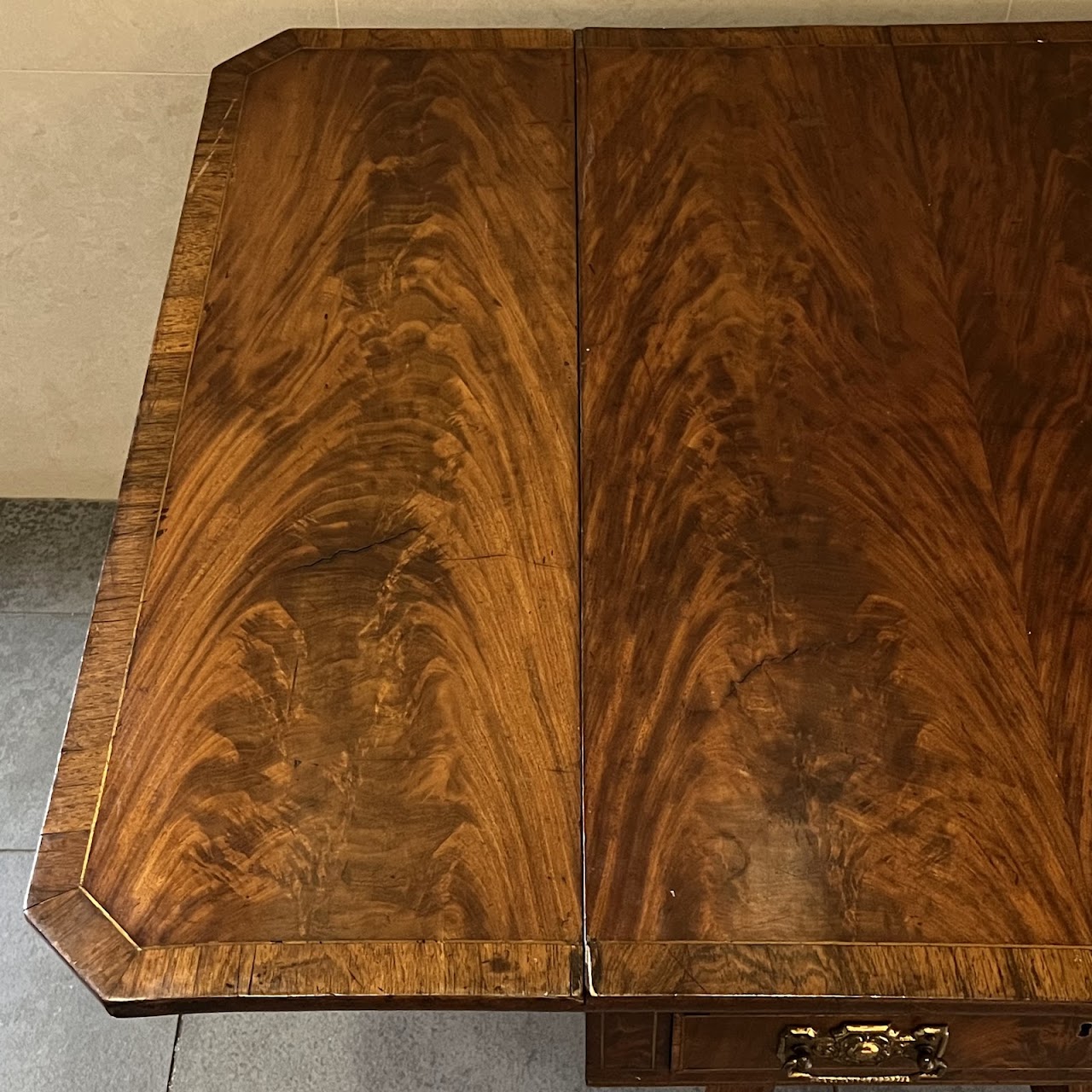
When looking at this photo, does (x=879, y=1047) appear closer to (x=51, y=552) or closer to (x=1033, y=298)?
(x=1033, y=298)

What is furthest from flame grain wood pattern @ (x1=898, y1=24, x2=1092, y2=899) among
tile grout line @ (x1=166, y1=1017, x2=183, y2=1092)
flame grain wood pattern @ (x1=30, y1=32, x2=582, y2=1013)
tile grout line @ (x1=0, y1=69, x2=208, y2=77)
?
tile grout line @ (x1=166, y1=1017, x2=183, y2=1092)

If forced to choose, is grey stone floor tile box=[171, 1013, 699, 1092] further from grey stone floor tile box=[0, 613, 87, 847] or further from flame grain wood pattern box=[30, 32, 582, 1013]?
flame grain wood pattern box=[30, 32, 582, 1013]

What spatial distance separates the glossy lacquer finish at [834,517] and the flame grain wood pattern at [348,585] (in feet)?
0.13

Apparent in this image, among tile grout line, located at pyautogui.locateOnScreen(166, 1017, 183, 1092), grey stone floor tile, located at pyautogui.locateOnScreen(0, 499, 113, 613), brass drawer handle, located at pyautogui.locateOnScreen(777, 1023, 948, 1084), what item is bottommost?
brass drawer handle, located at pyautogui.locateOnScreen(777, 1023, 948, 1084)

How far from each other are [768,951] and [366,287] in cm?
57

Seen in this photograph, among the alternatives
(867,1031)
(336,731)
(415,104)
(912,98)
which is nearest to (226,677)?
(336,731)

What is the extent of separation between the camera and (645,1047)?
30.0 inches

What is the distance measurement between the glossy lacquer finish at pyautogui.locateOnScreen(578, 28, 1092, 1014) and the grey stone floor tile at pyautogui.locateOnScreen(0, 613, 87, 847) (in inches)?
39.9

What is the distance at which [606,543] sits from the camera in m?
0.76

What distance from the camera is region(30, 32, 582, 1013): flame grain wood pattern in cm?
62

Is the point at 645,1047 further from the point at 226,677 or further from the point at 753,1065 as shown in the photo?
the point at 226,677

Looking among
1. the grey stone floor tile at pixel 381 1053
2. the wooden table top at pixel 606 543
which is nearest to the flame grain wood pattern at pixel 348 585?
the wooden table top at pixel 606 543

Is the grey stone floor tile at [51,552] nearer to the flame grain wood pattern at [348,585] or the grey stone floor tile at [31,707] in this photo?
the grey stone floor tile at [31,707]

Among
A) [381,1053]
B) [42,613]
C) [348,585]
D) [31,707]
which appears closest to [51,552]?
[42,613]
